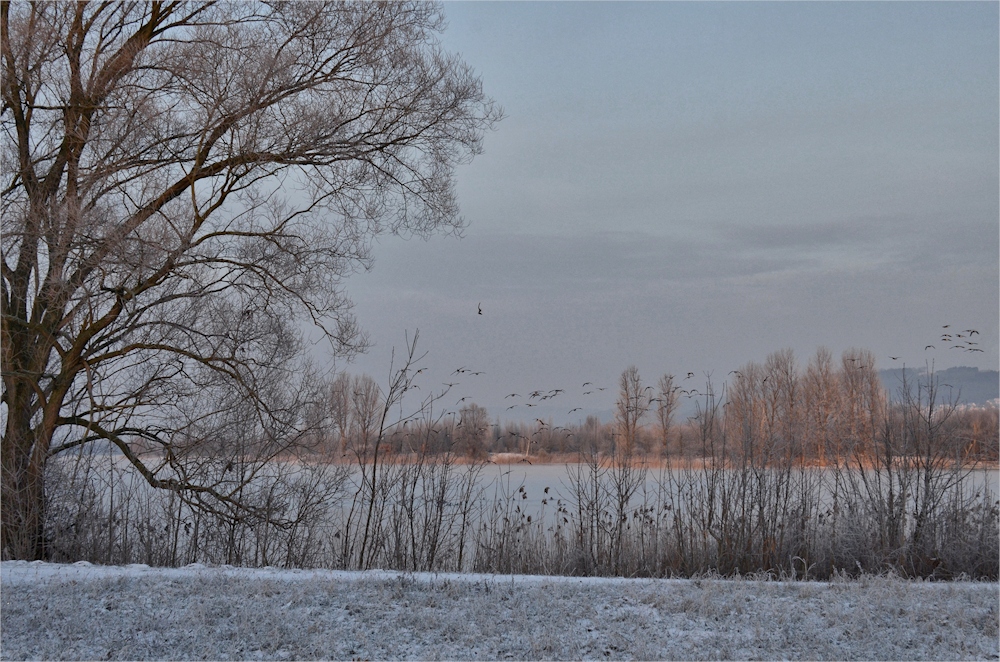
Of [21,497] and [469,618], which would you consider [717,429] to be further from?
[21,497]

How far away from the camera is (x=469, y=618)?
19.7 ft

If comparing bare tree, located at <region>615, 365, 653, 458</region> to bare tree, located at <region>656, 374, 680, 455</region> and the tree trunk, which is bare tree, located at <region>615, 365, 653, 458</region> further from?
the tree trunk

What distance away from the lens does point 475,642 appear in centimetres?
552

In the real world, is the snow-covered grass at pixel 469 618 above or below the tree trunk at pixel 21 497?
below

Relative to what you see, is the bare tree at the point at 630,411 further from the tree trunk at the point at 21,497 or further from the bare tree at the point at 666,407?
the tree trunk at the point at 21,497

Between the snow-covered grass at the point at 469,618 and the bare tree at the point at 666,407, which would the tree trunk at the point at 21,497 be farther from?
the bare tree at the point at 666,407

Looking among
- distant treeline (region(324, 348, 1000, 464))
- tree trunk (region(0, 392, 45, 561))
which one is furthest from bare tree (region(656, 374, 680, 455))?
tree trunk (region(0, 392, 45, 561))

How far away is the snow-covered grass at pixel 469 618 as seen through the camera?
5.38m

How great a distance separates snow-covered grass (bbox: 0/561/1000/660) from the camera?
5383mm

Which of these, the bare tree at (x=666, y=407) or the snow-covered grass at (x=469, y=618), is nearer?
the snow-covered grass at (x=469, y=618)

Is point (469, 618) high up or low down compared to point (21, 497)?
down

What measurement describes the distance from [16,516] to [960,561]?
37.6 ft

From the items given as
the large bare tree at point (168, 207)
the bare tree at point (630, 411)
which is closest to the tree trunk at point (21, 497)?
the large bare tree at point (168, 207)

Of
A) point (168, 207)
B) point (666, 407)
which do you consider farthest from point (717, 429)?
point (168, 207)
